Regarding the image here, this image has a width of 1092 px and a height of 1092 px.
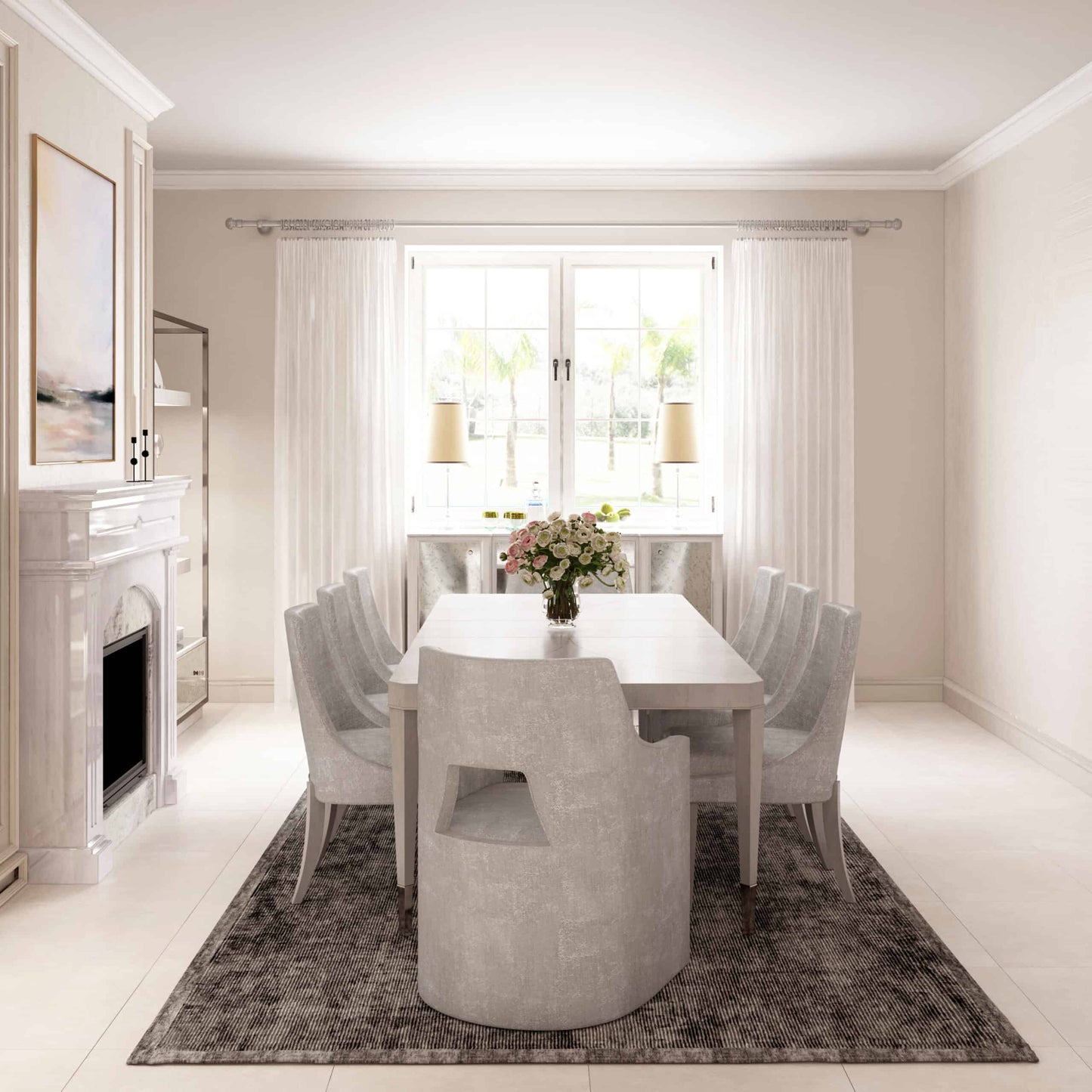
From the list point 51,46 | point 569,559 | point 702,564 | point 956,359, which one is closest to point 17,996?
point 569,559

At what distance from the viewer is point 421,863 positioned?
2.57 m

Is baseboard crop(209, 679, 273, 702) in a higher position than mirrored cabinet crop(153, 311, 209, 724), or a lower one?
lower

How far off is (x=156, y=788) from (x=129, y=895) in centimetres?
89

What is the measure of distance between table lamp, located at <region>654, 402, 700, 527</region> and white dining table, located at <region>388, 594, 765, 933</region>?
165cm

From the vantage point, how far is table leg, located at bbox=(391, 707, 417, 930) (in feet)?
9.56

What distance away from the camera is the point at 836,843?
329cm

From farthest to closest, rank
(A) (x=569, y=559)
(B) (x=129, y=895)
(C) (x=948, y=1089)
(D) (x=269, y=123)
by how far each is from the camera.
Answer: (D) (x=269, y=123) < (A) (x=569, y=559) < (B) (x=129, y=895) < (C) (x=948, y=1089)

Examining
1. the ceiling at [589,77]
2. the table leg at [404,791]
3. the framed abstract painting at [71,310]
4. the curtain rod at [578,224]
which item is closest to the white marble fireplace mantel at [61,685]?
the framed abstract painting at [71,310]

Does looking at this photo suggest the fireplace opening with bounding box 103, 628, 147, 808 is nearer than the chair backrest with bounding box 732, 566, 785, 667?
Yes

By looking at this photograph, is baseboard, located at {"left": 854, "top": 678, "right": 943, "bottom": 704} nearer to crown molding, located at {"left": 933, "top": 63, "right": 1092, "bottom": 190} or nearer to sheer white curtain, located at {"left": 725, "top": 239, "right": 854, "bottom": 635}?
sheer white curtain, located at {"left": 725, "top": 239, "right": 854, "bottom": 635}

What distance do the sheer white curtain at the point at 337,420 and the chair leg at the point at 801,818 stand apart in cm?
265

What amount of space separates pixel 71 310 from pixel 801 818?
3.12 metres

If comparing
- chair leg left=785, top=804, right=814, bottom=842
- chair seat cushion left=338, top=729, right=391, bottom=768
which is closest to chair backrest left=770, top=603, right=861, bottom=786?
chair leg left=785, top=804, right=814, bottom=842

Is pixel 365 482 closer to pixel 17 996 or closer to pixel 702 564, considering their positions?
pixel 702 564
